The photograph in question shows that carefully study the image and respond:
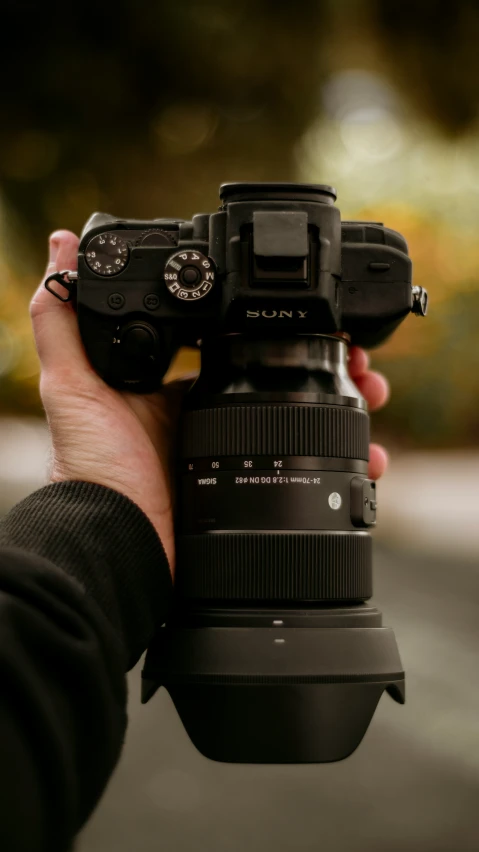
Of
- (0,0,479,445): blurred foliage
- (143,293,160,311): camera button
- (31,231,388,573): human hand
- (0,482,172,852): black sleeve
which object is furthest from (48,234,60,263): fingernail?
(0,0,479,445): blurred foliage

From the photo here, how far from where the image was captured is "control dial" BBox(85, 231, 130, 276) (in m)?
0.81

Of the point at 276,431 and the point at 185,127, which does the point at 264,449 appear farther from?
the point at 185,127

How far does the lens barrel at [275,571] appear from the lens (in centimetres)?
76

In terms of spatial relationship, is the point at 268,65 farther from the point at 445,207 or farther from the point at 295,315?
the point at 295,315

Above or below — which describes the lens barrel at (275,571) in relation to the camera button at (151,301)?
below

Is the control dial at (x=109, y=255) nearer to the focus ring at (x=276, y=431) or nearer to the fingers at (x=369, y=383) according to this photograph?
the focus ring at (x=276, y=431)

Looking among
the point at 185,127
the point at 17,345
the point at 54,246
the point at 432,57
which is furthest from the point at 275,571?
the point at 432,57

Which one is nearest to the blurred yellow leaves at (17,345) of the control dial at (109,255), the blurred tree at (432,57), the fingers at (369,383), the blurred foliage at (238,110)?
the blurred foliage at (238,110)

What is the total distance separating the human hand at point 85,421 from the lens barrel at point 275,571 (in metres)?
0.06

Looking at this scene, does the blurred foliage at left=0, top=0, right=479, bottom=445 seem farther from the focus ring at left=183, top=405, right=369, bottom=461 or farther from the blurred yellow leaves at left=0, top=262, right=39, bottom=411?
the focus ring at left=183, top=405, right=369, bottom=461

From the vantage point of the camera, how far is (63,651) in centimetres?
63

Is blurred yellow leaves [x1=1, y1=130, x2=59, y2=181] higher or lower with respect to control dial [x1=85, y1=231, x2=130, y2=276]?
higher

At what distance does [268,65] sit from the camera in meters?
2.60

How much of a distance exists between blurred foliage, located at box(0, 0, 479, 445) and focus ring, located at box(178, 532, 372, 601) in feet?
5.50
